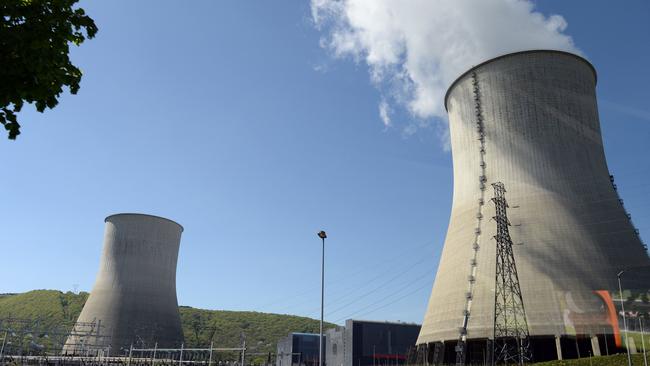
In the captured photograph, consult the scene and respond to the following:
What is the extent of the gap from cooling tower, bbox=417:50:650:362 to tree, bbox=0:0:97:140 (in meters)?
25.3

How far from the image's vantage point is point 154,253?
49.7 m

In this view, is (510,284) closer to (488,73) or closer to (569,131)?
(569,131)

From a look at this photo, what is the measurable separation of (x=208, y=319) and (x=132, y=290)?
163ft

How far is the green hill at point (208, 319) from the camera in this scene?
85.0m

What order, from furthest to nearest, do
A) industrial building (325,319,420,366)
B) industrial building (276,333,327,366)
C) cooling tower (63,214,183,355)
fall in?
industrial building (276,333,327,366)
industrial building (325,319,420,366)
cooling tower (63,214,183,355)

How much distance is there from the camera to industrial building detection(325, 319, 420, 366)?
52031 millimetres

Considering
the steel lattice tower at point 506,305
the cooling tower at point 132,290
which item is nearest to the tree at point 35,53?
the steel lattice tower at point 506,305

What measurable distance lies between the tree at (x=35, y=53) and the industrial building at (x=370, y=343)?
4898 centimetres

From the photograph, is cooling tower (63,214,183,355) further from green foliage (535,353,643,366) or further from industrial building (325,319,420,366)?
green foliage (535,353,643,366)

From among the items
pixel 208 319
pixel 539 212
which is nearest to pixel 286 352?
pixel 208 319

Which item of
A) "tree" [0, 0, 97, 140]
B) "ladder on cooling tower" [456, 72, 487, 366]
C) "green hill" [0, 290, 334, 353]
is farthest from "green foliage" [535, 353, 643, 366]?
"green hill" [0, 290, 334, 353]

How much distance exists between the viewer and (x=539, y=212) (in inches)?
1097

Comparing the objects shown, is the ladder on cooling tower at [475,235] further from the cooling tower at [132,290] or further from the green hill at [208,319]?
the green hill at [208,319]

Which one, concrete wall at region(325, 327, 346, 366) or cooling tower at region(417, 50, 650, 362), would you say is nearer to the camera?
cooling tower at region(417, 50, 650, 362)
